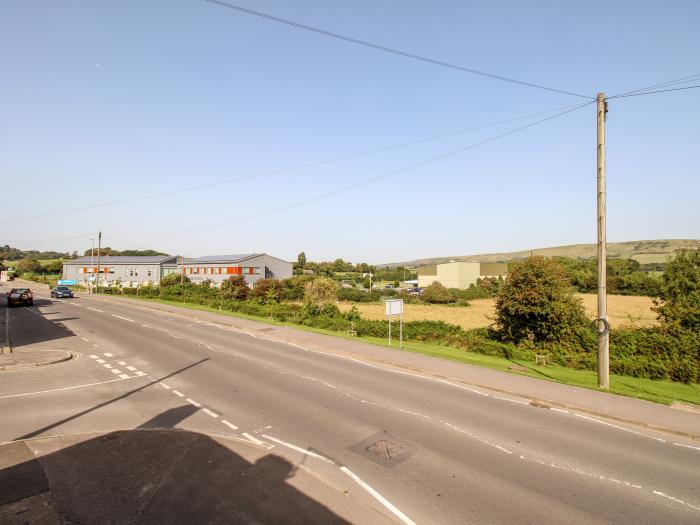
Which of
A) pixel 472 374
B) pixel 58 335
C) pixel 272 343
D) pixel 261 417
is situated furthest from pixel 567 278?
pixel 58 335

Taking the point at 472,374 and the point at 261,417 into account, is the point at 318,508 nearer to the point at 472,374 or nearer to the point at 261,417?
the point at 261,417

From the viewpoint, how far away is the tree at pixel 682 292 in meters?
17.8

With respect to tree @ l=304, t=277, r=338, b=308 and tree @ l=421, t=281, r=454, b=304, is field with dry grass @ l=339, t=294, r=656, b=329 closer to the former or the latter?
tree @ l=421, t=281, r=454, b=304

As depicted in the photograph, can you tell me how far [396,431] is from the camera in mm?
9141

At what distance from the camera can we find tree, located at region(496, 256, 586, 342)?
20.2 metres

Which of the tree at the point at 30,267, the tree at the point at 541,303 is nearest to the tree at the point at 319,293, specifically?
the tree at the point at 541,303

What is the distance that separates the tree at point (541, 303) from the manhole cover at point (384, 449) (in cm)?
1489

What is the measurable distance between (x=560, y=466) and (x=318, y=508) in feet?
15.7

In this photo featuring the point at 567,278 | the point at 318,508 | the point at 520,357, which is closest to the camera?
the point at 318,508

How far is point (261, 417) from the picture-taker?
32.4 feet

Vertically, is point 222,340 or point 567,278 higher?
point 567,278

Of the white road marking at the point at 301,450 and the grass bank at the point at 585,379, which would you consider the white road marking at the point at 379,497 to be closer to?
the white road marking at the point at 301,450

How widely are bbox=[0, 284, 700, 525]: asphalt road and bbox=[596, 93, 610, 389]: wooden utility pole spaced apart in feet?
12.2

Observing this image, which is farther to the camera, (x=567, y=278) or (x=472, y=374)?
(x=567, y=278)
